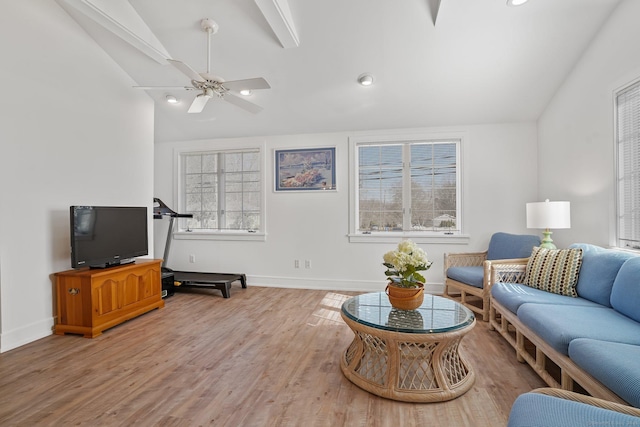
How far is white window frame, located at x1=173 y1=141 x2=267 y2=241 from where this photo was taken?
4820 mm

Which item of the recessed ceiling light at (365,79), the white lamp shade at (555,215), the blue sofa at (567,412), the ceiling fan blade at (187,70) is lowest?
the blue sofa at (567,412)

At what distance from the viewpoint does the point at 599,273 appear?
2.33 metres

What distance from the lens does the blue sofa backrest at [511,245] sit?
11.5 feet

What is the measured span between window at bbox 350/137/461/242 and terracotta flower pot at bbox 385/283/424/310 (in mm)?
2229

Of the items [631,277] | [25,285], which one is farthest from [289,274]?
[631,277]

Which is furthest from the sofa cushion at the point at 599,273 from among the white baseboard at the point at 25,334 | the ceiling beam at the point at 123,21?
the white baseboard at the point at 25,334

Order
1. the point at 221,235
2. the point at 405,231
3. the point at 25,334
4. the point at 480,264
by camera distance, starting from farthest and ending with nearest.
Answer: the point at 221,235
the point at 405,231
the point at 480,264
the point at 25,334

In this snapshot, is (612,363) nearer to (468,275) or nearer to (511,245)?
(468,275)

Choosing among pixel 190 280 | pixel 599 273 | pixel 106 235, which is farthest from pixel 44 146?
pixel 599 273

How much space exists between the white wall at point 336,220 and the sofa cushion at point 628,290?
206 centimetres

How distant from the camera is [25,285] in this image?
2.77 meters

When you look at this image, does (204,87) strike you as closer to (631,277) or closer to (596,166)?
(631,277)

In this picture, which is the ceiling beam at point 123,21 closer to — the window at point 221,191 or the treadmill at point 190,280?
the window at point 221,191

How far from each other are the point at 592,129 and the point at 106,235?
16.1 ft
